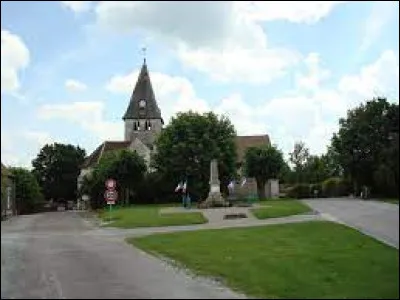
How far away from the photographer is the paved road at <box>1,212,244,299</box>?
12.0 meters

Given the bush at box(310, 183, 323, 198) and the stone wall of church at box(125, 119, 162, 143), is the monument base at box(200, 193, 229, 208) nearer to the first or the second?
the bush at box(310, 183, 323, 198)

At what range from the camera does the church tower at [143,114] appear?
125938 millimetres

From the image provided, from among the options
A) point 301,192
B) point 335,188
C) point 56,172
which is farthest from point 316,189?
point 56,172

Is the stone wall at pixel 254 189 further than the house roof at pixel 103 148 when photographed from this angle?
No

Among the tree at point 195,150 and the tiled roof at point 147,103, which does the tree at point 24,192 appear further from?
the tiled roof at point 147,103

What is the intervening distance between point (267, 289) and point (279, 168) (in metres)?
75.5

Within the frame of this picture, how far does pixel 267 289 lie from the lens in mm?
15633

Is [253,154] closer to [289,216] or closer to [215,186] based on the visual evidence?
[215,186]

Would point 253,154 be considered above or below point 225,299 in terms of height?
above

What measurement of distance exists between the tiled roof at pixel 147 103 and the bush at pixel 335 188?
44.9 m

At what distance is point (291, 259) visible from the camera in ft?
68.9

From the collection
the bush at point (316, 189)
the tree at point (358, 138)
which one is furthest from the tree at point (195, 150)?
the tree at point (358, 138)

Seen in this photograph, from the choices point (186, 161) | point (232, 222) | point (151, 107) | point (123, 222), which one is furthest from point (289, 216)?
point (151, 107)

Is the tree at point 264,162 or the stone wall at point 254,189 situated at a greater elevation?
the tree at point 264,162
